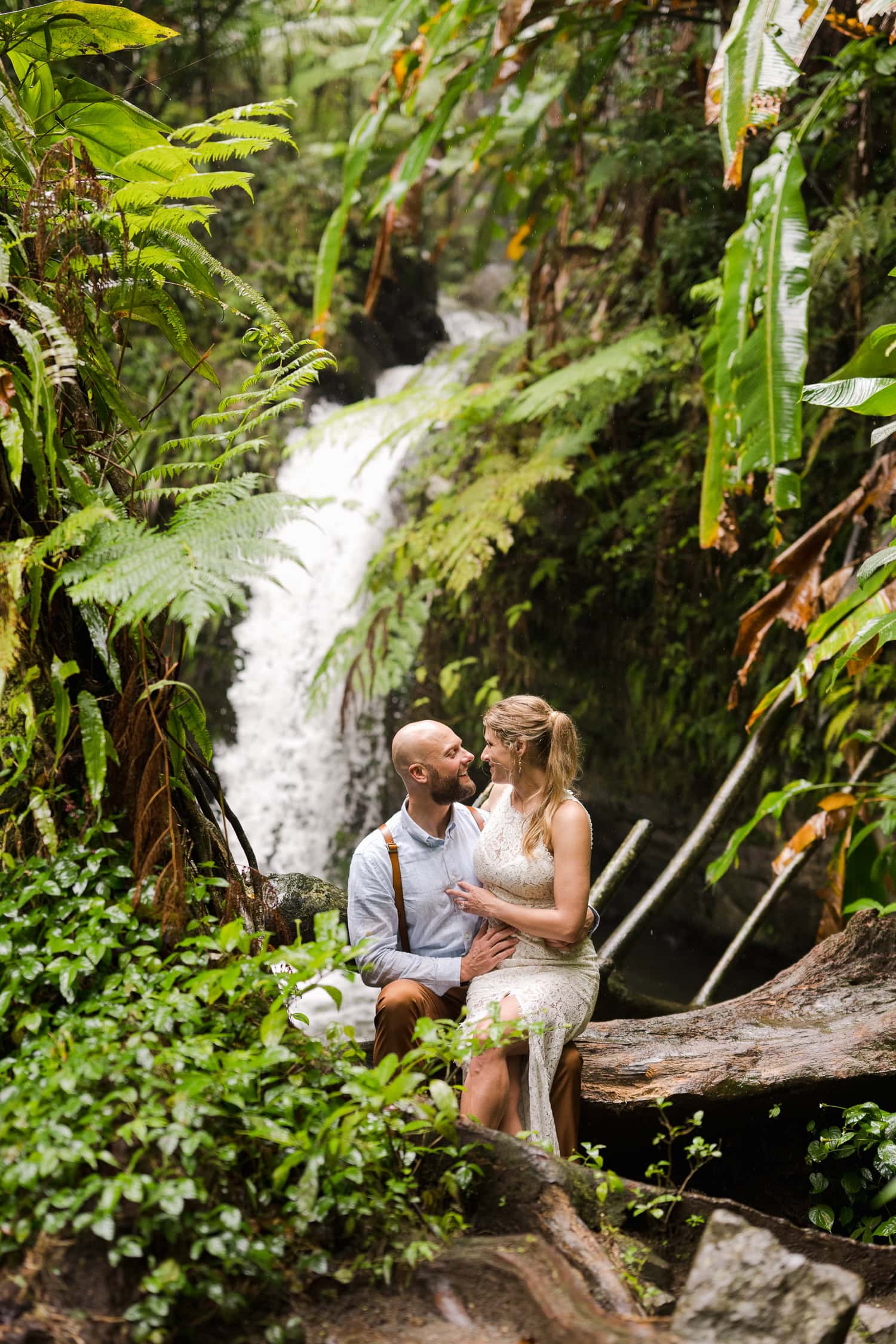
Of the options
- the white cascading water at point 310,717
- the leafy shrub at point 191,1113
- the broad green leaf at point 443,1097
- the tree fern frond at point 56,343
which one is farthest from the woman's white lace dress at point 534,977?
the white cascading water at point 310,717

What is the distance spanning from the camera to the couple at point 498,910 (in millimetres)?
2521

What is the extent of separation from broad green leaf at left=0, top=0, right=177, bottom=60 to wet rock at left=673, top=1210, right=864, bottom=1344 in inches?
101

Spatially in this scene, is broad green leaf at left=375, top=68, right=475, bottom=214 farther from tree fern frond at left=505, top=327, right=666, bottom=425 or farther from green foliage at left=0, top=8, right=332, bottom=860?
green foliage at left=0, top=8, right=332, bottom=860

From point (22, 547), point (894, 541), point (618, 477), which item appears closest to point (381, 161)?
point (618, 477)

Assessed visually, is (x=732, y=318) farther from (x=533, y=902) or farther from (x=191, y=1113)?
(x=191, y=1113)

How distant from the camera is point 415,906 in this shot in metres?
2.78

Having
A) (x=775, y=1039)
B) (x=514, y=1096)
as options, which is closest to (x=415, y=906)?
(x=514, y=1096)

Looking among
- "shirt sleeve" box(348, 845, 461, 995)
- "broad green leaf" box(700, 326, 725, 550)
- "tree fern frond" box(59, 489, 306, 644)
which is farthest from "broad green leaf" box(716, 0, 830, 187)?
"shirt sleeve" box(348, 845, 461, 995)

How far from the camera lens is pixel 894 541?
299 centimetres

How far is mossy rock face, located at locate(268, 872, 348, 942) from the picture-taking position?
353 cm

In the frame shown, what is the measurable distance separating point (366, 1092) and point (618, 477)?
4950 millimetres

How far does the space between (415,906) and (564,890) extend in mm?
472

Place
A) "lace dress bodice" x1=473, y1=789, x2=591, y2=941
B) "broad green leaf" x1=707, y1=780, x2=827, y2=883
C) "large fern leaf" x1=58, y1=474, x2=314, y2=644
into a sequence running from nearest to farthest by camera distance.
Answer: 1. "large fern leaf" x1=58, y1=474, x2=314, y2=644
2. "lace dress bodice" x1=473, y1=789, x2=591, y2=941
3. "broad green leaf" x1=707, y1=780, x2=827, y2=883

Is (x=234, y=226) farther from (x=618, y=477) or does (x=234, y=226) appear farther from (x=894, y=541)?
(x=894, y=541)
